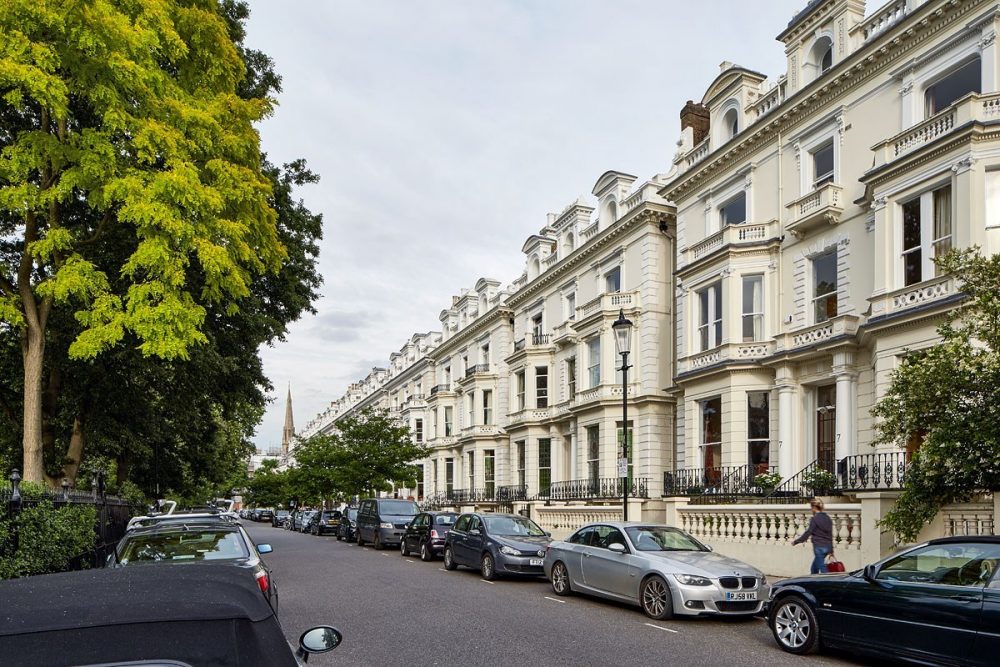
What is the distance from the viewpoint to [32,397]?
13734 mm

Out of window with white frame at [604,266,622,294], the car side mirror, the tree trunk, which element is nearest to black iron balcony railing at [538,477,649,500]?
window with white frame at [604,266,622,294]

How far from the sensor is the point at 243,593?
2799 millimetres

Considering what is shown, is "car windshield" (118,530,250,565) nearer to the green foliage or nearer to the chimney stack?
the green foliage

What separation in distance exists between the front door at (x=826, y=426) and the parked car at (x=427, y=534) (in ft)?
33.4

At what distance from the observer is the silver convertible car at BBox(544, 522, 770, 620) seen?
37.0 ft

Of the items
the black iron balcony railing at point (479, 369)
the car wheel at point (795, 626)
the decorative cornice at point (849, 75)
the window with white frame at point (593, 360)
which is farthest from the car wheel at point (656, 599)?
the black iron balcony railing at point (479, 369)

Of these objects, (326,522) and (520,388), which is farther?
(326,522)

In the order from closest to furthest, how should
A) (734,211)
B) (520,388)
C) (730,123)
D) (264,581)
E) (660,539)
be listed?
(264,581), (660,539), (734,211), (730,123), (520,388)

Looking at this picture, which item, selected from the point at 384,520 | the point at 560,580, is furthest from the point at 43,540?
the point at 384,520

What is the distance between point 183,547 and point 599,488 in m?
23.1

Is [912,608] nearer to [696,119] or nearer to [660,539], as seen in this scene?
[660,539]

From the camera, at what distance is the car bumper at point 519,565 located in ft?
55.1

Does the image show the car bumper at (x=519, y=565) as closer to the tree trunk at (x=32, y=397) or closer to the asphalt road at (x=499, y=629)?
the asphalt road at (x=499, y=629)

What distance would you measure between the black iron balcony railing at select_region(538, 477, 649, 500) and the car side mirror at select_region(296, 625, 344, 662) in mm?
23170
